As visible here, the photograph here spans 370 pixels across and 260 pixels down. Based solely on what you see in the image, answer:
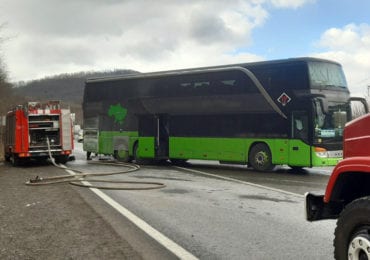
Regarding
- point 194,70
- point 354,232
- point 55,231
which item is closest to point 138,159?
point 194,70

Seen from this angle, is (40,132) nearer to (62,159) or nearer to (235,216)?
(62,159)

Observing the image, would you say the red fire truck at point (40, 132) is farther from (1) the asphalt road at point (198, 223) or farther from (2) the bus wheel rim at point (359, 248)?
(2) the bus wheel rim at point (359, 248)

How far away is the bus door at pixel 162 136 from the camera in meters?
21.5

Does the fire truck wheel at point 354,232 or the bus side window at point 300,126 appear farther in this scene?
the bus side window at point 300,126

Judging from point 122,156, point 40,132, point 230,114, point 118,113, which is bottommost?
point 122,156

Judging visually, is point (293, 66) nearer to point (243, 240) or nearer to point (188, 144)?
point (188, 144)

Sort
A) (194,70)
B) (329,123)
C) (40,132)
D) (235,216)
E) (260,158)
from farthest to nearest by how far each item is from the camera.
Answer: (40,132)
(194,70)
(260,158)
(329,123)
(235,216)

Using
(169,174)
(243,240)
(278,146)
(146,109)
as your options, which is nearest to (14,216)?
(243,240)

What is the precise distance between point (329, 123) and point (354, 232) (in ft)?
43.2

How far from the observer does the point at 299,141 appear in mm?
17156

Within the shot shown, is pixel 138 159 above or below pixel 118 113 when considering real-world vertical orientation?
below

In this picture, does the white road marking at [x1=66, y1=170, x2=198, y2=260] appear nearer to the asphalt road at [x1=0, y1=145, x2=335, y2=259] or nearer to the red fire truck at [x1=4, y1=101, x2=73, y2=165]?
the asphalt road at [x1=0, y1=145, x2=335, y2=259]

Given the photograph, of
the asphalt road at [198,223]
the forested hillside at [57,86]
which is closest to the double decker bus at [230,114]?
the asphalt road at [198,223]

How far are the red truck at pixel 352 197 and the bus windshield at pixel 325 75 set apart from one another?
12408 millimetres
